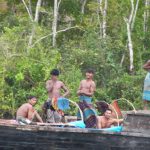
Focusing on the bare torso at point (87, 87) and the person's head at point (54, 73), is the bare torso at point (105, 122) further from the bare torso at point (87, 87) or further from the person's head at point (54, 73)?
the person's head at point (54, 73)

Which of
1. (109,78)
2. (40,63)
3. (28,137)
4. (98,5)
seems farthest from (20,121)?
(98,5)

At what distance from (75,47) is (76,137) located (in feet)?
33.2

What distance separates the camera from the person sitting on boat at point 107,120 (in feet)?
35.9

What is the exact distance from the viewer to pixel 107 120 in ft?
36.4

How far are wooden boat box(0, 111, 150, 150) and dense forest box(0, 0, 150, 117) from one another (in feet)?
19.7

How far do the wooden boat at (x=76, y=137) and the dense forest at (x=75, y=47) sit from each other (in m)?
6.01

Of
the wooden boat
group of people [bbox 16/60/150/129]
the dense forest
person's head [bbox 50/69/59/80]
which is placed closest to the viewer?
the wooden boat

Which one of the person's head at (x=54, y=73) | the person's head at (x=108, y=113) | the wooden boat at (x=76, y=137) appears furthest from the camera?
the person's head at (x=54, y=73)

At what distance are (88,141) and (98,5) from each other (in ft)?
42.8

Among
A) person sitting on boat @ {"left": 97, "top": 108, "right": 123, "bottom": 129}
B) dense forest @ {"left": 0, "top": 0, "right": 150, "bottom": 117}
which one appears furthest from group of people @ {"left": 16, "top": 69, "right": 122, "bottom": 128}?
dense forest @ {"left": 0, "top": 0, "right": 150, "bottom": 117}

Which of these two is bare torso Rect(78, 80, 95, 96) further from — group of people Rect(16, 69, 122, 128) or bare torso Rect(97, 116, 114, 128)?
bare torso Rect(97, 116, 114, 128)

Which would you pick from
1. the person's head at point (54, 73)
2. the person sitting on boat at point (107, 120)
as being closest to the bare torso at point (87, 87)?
the person's head at point (54, 73)

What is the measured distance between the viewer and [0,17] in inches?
950

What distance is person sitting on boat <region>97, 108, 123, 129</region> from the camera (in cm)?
1095
